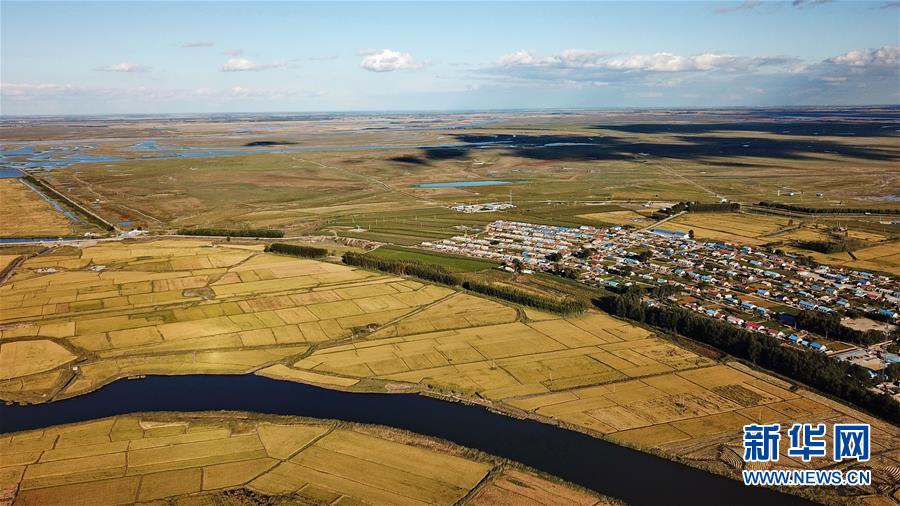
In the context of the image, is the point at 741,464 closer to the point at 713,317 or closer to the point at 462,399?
the point at 462,399

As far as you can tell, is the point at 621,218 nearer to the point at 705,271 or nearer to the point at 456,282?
the point at 705,271

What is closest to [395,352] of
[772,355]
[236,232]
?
[772,355]

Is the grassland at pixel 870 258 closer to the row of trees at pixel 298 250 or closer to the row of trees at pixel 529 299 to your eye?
the row of trees at pixel 529 299

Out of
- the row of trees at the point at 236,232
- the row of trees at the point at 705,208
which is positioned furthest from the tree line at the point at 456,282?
the row of trees at the point at 705,208

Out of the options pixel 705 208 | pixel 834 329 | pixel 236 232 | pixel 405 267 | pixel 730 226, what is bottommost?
pixel 834 329

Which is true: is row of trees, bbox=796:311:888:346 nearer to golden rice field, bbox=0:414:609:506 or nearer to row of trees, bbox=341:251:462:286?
golden rice field, bbox=0:414:609:506
